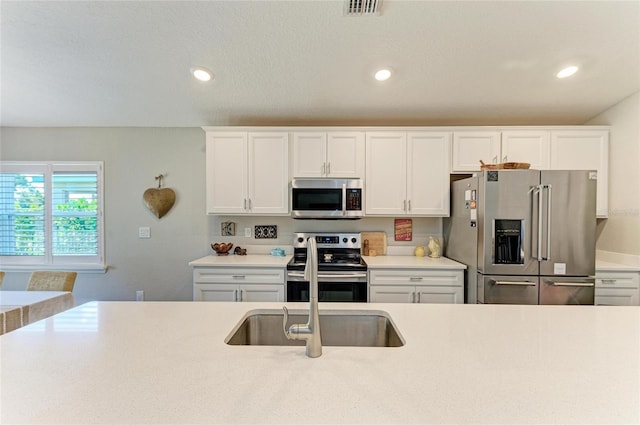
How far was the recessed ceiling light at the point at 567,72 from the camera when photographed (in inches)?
86.7

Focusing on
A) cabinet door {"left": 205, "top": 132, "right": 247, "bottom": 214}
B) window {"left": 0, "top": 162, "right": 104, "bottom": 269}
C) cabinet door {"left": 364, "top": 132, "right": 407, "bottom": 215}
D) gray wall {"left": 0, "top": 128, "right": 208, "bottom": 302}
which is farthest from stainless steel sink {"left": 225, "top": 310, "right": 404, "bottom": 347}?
window {"left": 0, "top": 162, "right": 104, "bottom": 269}

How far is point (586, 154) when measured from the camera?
2.67 meters

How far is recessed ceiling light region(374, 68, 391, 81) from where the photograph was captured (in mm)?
2229

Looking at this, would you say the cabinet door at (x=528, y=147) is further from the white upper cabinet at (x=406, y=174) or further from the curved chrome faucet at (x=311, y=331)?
the curved chrome faucet at (x=311, y=331)

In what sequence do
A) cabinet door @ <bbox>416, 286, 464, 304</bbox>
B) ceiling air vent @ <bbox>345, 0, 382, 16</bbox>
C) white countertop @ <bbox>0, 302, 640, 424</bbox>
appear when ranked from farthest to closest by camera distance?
cabinet door @ <bbox>416, 286, 464, 304</bbox>
ceiling air vent @ <bbox>345, 0, 382, 16</bbox>
white countertop @ <bbox>0, 302, 640, 424</bbox>

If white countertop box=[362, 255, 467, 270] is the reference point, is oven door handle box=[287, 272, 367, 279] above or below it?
below

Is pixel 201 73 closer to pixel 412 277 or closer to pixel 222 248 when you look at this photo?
pixel 222 248

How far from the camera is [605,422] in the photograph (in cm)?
58

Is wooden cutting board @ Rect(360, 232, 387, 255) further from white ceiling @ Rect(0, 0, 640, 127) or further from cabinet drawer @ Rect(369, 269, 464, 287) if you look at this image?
white ceiling @ Rect(0, 0, 640, 127)

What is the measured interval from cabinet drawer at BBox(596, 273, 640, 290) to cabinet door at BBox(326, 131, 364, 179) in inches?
88.9

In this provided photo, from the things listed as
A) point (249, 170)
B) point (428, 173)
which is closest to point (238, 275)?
point (249, 170)

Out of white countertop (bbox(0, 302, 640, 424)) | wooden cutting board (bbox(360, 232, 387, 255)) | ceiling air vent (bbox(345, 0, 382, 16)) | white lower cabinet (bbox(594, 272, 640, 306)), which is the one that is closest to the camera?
white countertop (bbox(0, 302, 640, 424))

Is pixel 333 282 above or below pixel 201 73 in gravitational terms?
below

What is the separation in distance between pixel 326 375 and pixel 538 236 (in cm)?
228
